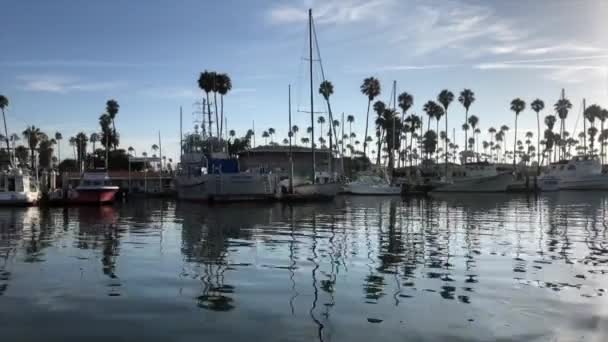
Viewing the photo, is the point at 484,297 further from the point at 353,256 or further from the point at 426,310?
the point at 353,256

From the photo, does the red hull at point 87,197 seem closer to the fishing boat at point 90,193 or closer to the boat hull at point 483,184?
the fishing boat at point 90,193

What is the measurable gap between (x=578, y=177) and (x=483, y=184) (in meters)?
16.0

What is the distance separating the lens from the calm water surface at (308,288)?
8398mm

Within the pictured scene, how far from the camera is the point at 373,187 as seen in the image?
74.4 metres

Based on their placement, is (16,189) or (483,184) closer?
(16,189)

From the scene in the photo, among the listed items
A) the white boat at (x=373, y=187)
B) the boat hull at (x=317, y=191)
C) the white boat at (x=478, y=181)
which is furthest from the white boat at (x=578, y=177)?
the boat hull at (x=317, y=191)

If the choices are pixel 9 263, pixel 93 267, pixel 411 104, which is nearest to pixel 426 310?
pixel 93 267

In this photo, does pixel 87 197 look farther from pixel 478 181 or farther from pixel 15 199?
pixel 478 181

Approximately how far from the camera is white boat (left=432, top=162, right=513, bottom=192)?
87.4m

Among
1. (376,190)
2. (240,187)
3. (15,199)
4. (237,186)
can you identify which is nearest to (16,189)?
(15,199)

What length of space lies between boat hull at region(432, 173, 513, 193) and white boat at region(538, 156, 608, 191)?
26.4 ft

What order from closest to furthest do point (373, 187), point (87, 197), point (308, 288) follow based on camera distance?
point (308, 288), point (87, 197), point (373, 187)

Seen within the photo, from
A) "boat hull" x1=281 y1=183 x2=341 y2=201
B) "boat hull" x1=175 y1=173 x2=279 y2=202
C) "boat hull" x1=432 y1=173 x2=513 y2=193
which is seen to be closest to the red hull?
"boat hull" x1=175 y1=173 x2=279 y2=202

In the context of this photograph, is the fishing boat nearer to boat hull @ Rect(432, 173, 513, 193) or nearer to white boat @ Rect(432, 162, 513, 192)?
white boat @ Rect(432, 162, 513, 192)
